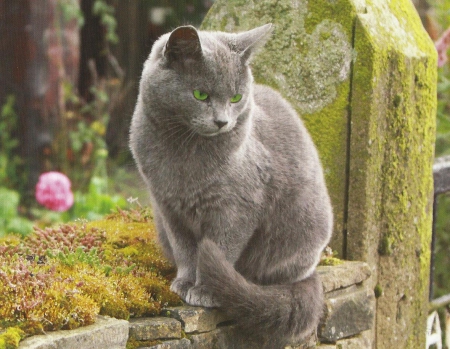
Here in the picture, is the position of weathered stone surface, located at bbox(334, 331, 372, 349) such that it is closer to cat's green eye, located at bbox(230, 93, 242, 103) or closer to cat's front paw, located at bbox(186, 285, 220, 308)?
cat's front paw, located at bbox(186, 285, 220, 308)

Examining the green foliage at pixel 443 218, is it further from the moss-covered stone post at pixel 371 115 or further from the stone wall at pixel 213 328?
the stone wall at pixel 213 328

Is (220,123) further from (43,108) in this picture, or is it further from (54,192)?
(43,108)

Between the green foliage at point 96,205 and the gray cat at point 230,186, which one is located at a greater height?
the gray cat at point 230,186

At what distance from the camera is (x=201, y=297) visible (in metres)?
2.28

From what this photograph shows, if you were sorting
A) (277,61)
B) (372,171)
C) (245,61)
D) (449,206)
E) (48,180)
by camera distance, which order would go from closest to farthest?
(245,61) → (372,171) → (277,61) → (48,180) → (449,206)

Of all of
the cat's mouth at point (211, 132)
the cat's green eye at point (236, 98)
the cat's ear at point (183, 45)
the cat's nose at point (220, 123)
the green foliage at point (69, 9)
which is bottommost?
the cat's mouth at point (211, 132)

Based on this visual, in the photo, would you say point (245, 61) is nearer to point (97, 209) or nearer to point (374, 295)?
point (374, 295)

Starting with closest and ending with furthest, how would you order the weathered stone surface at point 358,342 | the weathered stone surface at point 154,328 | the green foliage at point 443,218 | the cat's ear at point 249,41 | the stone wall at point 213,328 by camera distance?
the stone wall at point 213,328, the weathered stone surface at point 154,328, the cat's ear at point 249,41, the weathered stone surface at point 358,342, the green foliage at point 443,218

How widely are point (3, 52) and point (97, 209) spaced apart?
2454 mm

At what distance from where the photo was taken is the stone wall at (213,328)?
72.8 inches

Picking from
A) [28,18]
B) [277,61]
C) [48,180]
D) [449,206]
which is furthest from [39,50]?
[449,206]

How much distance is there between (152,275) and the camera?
2.46m

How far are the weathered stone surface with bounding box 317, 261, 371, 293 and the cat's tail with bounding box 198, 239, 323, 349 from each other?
0.52ft

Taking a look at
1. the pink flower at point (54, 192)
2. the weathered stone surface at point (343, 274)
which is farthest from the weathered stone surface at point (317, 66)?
the pink flower at point (54, 192)
